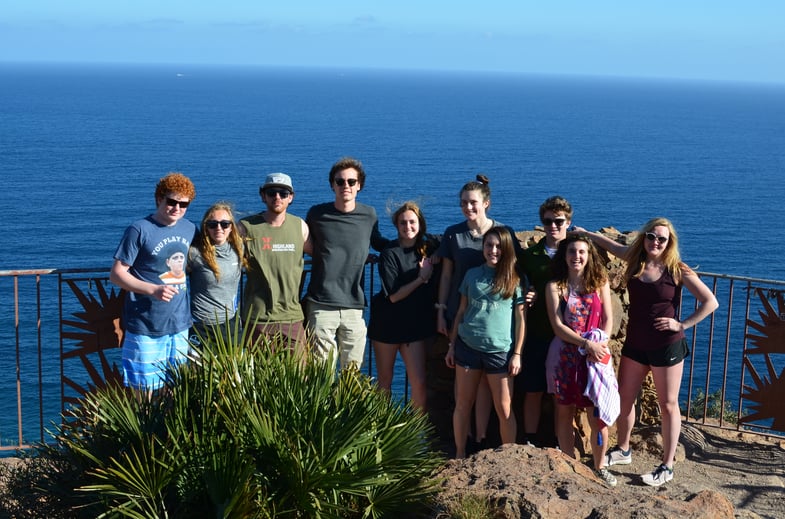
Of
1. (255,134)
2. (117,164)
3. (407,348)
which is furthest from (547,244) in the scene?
(255,134)

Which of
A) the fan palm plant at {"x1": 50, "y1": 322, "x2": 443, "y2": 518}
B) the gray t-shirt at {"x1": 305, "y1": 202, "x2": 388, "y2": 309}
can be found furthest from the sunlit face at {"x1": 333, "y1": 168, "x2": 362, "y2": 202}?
the fan palm plant at {"x1": 50, "y1": 322, "x2": 443, "y2": 518}

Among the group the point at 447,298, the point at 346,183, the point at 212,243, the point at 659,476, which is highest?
the point at 346,183

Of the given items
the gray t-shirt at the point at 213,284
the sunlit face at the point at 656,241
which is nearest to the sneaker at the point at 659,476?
the sunlit face at the point at 656,241

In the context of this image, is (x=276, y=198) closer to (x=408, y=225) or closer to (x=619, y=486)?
(x=408, y=225)

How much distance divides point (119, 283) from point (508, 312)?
2.78 meters

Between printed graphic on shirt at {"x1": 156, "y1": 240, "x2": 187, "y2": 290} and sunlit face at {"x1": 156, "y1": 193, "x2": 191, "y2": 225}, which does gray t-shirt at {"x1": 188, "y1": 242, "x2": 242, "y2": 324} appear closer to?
printed graphic on shirt at {"x1": 156, "y1": 240, "x2": 187, "y2": 290}

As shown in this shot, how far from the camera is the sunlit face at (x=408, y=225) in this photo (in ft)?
23.5

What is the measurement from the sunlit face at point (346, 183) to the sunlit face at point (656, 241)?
2.20 m

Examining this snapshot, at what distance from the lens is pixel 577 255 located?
22.1 ft

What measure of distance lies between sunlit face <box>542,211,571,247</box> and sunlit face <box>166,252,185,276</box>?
2.64 metres

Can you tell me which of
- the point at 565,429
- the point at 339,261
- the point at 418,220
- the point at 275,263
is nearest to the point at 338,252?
the point at 339,261

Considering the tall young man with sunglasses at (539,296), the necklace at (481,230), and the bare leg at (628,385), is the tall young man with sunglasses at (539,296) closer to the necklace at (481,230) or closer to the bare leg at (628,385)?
the necklace at (481,230)

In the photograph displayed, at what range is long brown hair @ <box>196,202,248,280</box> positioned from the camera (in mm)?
6707

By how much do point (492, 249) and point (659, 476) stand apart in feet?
7.38
